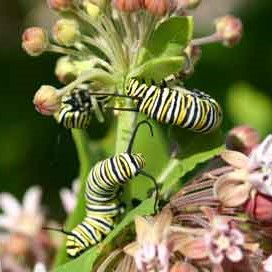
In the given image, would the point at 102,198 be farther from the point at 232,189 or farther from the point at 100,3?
the point at 100,3

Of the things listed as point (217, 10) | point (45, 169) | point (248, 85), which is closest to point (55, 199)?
point (45, 169)

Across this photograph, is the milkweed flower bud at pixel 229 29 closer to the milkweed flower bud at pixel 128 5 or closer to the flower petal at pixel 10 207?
the milkweed flower bud at pixel 128 5

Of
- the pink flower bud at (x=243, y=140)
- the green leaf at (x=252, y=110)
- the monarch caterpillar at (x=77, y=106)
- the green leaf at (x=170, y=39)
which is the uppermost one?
the green leaf at (x=170, y=39)

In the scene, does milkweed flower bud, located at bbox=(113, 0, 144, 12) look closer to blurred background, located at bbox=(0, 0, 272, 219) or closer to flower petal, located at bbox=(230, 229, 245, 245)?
flower petal, located at bbox=(230, 229, 245, 245)

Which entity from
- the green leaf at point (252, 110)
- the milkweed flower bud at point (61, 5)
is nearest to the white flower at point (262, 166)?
the milkweed flower bud at point (61, 5)

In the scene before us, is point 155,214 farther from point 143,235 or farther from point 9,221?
point 9,221

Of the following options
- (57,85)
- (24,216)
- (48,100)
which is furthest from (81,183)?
(57,85)

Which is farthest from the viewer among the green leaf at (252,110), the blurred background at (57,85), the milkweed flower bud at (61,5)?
the blurred background at (57,85)
